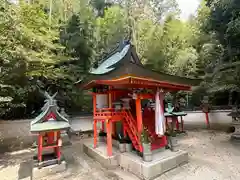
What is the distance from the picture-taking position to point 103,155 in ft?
16.0

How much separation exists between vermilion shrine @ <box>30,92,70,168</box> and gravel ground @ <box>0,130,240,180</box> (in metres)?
0.49

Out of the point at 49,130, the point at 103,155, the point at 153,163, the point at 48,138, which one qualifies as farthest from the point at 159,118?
the point at 48,138

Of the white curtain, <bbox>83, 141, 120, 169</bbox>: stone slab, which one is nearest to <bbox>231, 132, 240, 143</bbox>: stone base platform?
the white curtain

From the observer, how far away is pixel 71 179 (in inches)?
157

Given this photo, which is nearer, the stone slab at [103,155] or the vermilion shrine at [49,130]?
the vermilion shrine at [49,130]

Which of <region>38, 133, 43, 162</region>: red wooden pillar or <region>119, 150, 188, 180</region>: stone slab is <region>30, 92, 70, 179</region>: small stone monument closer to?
<region>38, 133, 43, 162</region>: red wooden pillar

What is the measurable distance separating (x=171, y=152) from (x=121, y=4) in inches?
655

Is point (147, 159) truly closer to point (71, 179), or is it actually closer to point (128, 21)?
point (71, 179)

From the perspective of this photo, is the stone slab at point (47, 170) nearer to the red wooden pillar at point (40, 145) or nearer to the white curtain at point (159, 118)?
the red wooden pillar at point (40, 145)

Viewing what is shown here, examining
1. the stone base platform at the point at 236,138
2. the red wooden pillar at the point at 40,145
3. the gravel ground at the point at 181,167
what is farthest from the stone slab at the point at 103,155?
the stone base platform at the point at 236,138

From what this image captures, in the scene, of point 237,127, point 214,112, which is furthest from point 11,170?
point 214,112

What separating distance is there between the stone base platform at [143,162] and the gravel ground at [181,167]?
0.15 metres

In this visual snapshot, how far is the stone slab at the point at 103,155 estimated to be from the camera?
4593 millimetres

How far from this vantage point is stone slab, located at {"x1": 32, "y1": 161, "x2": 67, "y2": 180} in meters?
4.12
